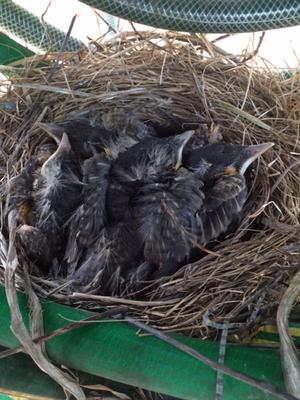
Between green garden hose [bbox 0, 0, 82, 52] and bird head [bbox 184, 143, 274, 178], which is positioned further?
green garden hose [bbox 0, 0, 82, 52]

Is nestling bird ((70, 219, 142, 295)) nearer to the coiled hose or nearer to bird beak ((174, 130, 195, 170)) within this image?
bird beak ((174, 130, 195, 170))

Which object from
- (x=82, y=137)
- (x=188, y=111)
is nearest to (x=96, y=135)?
(x=82, y=137)

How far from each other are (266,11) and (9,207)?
0.68 metres

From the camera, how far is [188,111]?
1.47 m

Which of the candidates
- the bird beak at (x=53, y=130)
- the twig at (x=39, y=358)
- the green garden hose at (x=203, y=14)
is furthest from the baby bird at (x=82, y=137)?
the twig at (x=39, y=358)

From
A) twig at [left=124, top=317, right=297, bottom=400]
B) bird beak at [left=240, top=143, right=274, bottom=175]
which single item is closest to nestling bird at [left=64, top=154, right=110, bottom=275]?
bird beak at [left=240, top=143, right=274, bottom=175]

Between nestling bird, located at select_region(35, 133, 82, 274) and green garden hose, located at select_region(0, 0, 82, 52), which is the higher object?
green garden hose, located at select_region(0, 0, 82, 52)

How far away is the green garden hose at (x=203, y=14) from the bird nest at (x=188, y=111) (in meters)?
0.42

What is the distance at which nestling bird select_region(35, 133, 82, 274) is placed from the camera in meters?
1.24

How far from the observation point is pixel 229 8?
898 mm

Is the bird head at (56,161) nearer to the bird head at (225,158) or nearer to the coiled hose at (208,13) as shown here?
the bird head at (225,158)

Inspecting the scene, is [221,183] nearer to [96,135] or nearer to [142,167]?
[142,167]

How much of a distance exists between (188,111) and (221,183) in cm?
31

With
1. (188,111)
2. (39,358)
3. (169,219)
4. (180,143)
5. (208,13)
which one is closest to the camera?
(39,358)
